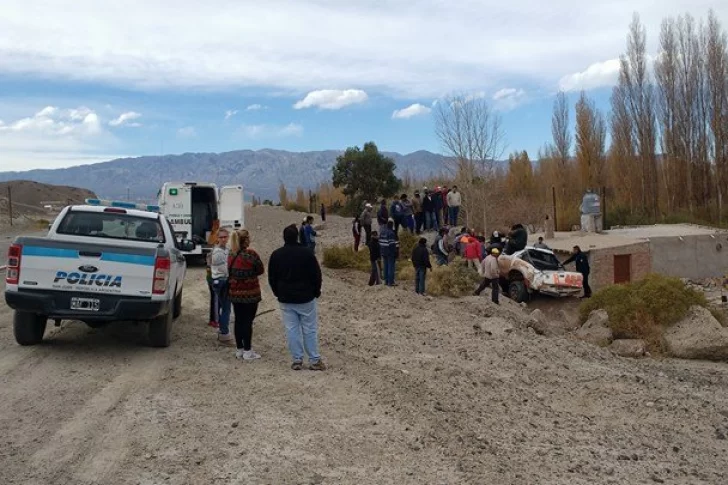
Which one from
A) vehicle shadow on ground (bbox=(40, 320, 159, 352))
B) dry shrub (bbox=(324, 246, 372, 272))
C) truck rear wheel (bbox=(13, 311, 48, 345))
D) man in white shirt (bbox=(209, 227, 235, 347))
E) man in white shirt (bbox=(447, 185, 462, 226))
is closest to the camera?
truck rear wheel (bbox=(13, 311, 48, 345))

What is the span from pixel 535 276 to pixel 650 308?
4244 millimetres

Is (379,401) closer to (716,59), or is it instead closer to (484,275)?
(484,275)

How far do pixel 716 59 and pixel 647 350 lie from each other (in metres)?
31.2

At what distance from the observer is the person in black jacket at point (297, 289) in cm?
880

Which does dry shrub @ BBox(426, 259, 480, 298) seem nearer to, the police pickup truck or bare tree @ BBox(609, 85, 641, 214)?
the police pickup truck

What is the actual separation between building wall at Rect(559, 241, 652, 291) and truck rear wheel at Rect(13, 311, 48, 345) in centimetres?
1935

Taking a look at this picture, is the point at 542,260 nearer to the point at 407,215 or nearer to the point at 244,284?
the point at 407,215

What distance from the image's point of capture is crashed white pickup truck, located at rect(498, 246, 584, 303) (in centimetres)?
2141

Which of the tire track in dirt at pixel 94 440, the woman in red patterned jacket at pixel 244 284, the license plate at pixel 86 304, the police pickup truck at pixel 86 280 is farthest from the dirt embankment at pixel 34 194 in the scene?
the tire track in dirt at pixel 94 440

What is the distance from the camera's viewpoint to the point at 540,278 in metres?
21.3

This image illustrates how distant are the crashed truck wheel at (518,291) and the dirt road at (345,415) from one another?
9.62 metres

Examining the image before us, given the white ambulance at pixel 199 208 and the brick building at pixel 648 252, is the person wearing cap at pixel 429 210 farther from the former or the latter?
the white ambulance at pixel 199 208

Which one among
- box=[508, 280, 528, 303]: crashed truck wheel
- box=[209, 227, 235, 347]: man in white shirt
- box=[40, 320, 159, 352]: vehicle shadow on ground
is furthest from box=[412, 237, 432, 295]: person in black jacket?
box=[40, 320, 159, 352]: vehicle shadow on ground

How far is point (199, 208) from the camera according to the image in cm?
2300
